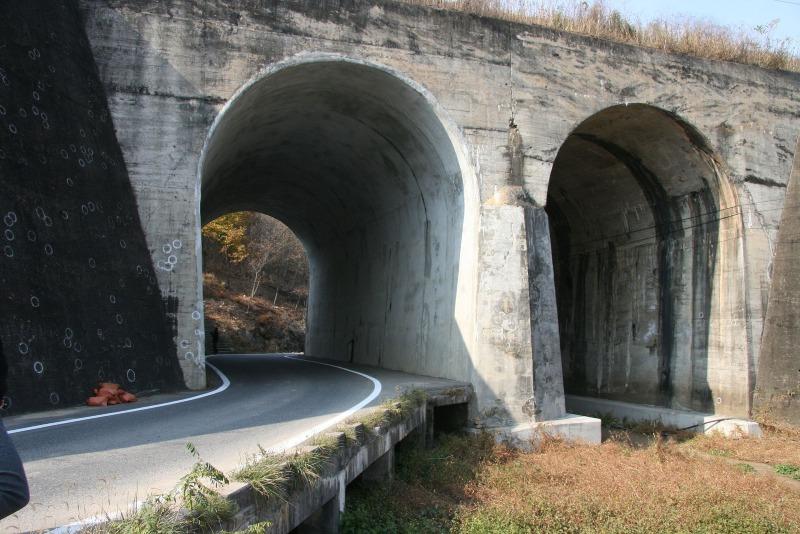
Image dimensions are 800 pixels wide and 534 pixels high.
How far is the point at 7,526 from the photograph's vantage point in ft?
11.9

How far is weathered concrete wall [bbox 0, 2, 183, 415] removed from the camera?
28.2ft

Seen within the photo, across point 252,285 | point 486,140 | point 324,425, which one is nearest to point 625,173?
point 486,140

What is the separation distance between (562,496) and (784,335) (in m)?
9.03

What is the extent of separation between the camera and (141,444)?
650 centimetres

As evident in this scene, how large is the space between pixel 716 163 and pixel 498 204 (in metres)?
6.04

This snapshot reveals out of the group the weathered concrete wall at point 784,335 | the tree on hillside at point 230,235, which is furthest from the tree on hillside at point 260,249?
the weathered concrete wall at point 784,335

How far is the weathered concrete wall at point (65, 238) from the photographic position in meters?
8.61

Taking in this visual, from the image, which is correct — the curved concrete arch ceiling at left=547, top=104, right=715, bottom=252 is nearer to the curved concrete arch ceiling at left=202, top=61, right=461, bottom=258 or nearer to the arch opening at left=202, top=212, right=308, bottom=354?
the curved concrete arch ceiling at left=202, top=61, right=461, bottom=258

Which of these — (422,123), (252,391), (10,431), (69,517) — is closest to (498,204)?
(422,123)

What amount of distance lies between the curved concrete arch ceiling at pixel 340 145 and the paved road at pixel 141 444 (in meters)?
5.42

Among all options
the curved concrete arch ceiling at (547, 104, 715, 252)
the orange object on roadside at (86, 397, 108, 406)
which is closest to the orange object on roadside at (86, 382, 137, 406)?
the orange object on roadside at (86, 397, 108, 406)

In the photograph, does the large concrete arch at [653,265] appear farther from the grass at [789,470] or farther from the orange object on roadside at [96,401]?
the orange object on roadside at [96,401]

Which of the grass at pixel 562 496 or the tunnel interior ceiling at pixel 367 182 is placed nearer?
the grass at pixel 562 496

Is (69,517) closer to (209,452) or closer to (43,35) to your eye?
(209,452)
